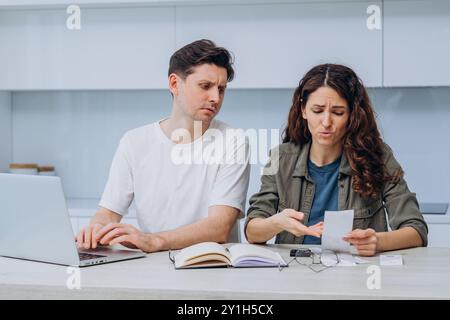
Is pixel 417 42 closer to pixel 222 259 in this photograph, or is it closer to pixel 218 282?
pixel 222 259

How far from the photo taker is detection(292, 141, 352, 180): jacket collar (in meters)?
2.06

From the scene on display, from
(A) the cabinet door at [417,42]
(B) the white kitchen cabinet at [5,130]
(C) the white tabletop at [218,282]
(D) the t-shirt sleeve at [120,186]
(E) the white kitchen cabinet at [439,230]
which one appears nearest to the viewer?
(C) the white tabletop at [218,282]

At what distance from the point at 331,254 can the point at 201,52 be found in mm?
908

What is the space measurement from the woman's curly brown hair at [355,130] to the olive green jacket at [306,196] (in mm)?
30

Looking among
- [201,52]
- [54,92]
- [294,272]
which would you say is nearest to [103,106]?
[54,92]

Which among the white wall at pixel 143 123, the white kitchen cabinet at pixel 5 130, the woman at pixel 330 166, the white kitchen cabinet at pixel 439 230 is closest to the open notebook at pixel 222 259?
the woman at pixel 330 166

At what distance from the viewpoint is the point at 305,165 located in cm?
213

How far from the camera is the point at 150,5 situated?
3.21m

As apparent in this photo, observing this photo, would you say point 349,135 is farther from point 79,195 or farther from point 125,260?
point 79,195

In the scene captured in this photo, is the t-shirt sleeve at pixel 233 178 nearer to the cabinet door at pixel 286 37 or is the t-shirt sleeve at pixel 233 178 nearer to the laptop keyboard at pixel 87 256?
the laptop keyboard at pixel 87 256

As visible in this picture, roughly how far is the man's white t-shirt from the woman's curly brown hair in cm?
21

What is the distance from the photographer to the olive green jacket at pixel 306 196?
77.9 inches

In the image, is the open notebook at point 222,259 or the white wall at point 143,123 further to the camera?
the white wall at point 143,123

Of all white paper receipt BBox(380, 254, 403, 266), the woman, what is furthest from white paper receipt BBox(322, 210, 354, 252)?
the woman
